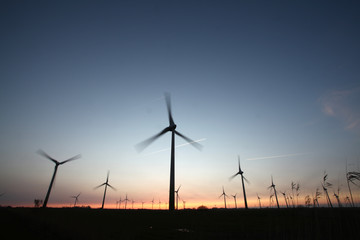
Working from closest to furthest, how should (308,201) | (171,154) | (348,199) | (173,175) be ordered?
(348,199), (308,201), (173,175), (171,154)

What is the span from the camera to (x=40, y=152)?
7556cm

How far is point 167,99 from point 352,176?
38.1 m

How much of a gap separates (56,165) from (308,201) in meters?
96.9

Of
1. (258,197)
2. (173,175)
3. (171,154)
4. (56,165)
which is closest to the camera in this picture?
(173,175)

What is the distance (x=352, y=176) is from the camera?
16.2m

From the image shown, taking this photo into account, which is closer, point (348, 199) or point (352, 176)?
point (352, 176)

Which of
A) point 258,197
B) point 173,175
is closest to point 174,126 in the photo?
point 173,175

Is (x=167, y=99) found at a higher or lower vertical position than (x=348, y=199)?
higher

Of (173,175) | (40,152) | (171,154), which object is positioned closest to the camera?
(173,175)

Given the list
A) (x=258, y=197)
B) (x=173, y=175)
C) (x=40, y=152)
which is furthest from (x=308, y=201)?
(x=258, y=197)

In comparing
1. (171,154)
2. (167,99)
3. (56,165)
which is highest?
(167,99)

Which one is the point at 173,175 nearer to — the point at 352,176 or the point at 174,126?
the point at 174,126
